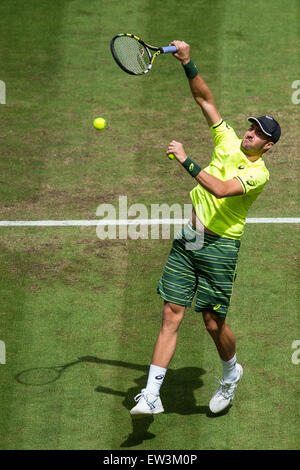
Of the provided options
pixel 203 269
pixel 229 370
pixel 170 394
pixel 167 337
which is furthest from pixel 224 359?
pixel 203 269

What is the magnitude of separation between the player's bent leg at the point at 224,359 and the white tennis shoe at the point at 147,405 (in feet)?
2.23

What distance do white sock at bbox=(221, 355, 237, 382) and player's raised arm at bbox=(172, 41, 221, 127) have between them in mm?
2377

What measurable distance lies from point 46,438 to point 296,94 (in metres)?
6.89

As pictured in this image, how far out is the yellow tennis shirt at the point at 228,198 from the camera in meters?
8.16

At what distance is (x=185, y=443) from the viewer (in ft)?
26.9

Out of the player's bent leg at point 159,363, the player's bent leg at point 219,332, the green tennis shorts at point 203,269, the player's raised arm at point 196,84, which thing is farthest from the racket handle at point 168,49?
the player's bent leg at point 219,332

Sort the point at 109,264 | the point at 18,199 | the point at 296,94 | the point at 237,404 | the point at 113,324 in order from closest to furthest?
the point at 237,404, the point at 113,324, the point at 109,264, the point at 18,199, the point at 296,94

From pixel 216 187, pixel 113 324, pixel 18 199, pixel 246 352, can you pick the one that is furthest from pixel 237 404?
pixel 18 199

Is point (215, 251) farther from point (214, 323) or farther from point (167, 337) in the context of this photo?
point (167, 337)

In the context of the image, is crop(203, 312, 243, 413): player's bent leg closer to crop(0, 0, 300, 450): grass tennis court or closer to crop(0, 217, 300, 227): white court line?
crop(0, 0, 300, 450): grass tennis court

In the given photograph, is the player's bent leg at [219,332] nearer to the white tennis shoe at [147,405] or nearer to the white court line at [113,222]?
the white tennis shoe at [147,405]

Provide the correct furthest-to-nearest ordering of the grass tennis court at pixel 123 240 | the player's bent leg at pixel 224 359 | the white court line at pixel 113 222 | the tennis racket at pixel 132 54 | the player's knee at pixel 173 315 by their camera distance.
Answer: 1. the white court line at pixel 113 222
2. the tennis racket at pixel 132 54
3. the grass tennis court at pixel 123 240
4. the player's bent leg at pixel 224 359
5. the player's knee at pixel 173 315

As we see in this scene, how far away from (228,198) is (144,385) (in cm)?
220
